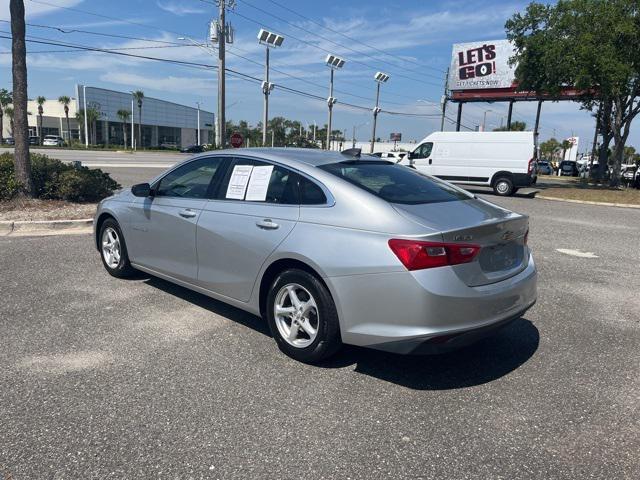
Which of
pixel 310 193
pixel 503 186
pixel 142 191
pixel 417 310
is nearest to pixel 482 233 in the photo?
pixel 417 310

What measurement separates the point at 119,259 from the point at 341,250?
10.8ft

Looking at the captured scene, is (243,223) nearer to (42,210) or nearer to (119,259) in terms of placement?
(119,259)

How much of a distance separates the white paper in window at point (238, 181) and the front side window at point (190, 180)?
0.30 m

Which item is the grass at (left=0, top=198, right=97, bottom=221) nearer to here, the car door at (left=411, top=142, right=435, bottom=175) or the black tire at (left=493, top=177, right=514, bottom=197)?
the car door at (left=411, top=142, right=435, bottom=175)

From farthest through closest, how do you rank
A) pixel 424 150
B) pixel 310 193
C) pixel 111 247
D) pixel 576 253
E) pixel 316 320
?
1. pixel 424 150
2. pixel 576 253
3. pixel 111 247
4. pixel 310 193
5. pixel 316 320

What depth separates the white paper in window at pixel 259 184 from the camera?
409 cm

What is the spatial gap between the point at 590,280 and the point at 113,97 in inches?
3988

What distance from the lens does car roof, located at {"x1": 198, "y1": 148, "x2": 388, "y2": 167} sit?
4.10 meters

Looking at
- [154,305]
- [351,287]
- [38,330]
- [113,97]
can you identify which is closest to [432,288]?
[351,287]

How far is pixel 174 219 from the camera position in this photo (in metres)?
4.68

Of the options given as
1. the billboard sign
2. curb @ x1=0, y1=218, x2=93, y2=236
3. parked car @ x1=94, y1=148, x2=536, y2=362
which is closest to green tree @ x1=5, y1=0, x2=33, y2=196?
curb @ x1=0, y1=218, x2=93, y2=236

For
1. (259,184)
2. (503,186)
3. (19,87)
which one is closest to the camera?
(259,184)

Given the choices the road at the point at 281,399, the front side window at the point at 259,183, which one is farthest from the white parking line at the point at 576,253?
the front side window at the point at 259,183

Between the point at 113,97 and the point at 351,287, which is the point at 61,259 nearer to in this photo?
the point at 351,287
